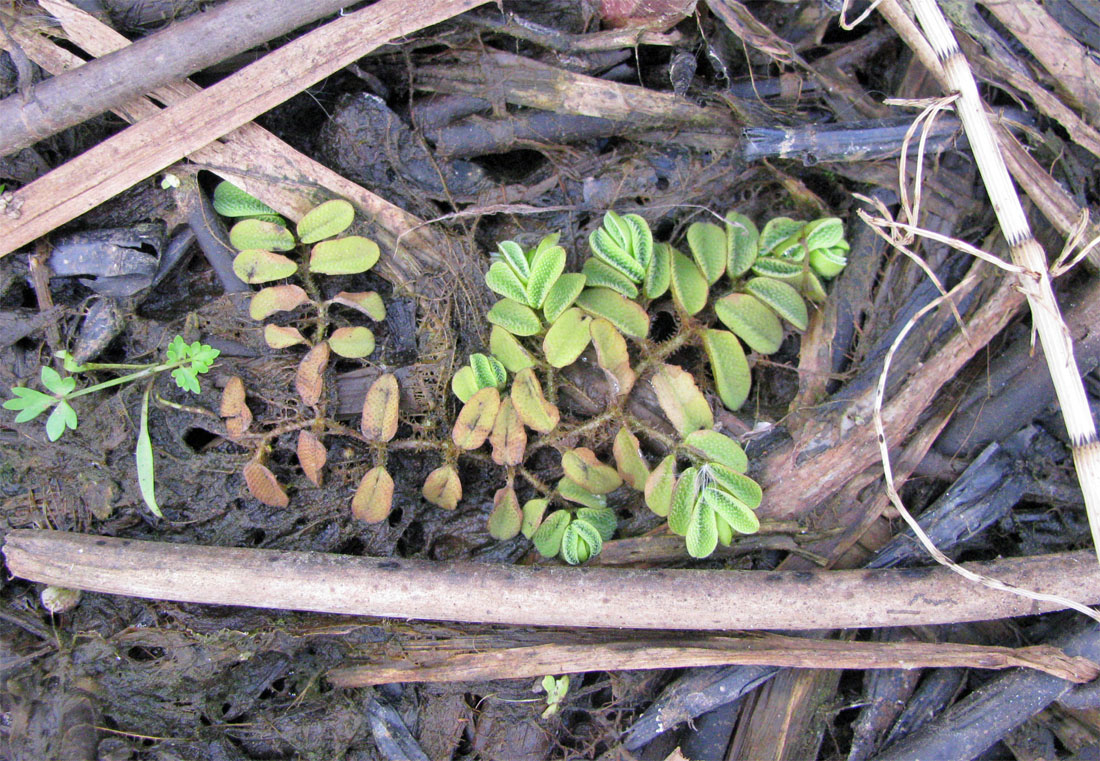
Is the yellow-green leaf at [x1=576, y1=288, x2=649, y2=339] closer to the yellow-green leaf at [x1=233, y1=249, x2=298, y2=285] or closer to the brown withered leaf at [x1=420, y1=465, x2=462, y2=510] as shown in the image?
the brown withered leaf at [x1=420, y1=465, x2=462, y2=510]

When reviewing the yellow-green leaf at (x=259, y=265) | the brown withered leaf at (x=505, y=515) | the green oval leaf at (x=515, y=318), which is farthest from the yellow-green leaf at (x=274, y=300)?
the brown withered leaf at (x=505, y=515)

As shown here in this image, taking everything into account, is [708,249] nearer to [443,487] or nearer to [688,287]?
[688,287]

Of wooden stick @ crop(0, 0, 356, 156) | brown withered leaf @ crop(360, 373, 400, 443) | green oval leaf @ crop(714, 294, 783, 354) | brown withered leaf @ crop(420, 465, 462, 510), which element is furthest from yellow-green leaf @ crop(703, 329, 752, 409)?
wooden stick @ crop(0, 0, 356, 156)

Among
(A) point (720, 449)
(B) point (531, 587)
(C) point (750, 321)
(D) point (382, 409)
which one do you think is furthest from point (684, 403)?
(D) point (382, 409)

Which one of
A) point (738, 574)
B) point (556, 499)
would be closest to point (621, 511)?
point (556, 499)

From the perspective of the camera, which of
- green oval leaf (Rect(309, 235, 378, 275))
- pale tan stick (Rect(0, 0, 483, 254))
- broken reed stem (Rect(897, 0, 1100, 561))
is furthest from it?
green oval leaf (Rect(309, 235, 378, 275))

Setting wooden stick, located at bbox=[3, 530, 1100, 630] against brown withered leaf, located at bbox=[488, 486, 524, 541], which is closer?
wooden stick, located at bbox=[3, 530, 1100, 630]
